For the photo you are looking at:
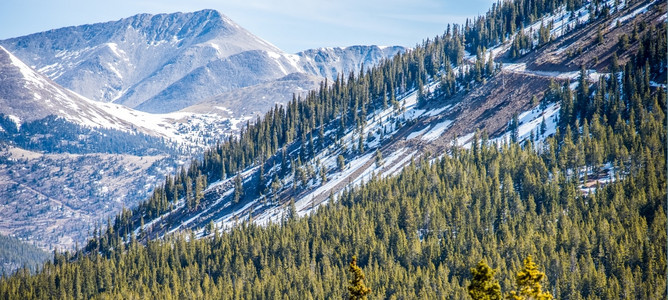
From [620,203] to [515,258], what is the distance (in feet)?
96.2

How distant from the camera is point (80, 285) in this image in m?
188

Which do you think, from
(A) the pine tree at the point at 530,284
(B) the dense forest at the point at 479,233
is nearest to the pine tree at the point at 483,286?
(A) the pine tree at the point at 530,284

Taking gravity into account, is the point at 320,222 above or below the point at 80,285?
above

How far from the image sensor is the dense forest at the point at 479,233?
125500mm

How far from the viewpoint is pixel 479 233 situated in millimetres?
151375

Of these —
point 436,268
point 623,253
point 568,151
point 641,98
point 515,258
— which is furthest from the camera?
point 641,98

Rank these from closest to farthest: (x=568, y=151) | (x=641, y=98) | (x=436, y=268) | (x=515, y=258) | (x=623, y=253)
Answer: (x=623, y=253), (x=515, y=258), (x=436, y=268), (x=568, y=151), (x=641, y=98)

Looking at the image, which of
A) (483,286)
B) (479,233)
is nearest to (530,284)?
(483,286)

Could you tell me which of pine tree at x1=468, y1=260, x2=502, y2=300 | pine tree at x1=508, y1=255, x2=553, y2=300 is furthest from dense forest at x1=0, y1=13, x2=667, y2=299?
pine tree at x1=508, y1=255, x2=553, y2=300

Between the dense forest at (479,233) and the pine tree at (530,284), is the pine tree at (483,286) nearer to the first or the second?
the pine tree at (530,284)

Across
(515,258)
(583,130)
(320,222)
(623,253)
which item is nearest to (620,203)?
(623,253)

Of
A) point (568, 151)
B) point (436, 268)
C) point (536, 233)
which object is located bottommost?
point (436, 268)

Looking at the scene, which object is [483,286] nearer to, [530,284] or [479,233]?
[530,284]

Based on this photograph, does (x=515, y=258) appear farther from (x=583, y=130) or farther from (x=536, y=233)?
(x=583, y=130)
